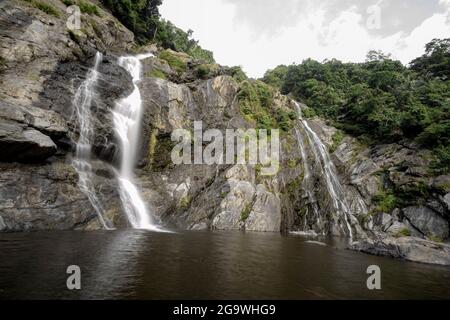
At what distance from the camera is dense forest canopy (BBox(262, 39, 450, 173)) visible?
27922 mm

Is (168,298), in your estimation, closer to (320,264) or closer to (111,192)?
(320,264)

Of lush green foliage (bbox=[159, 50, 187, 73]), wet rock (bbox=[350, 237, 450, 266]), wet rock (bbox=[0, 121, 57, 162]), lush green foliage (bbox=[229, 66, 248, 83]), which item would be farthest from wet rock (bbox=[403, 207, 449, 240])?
lush green foliage (bbox=[159, 50, 187, 73])

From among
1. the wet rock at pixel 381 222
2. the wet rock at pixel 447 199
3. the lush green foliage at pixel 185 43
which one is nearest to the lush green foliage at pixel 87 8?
the lush green foliage at pixel 185 43

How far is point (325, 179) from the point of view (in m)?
29.5

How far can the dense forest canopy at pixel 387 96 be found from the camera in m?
27.9

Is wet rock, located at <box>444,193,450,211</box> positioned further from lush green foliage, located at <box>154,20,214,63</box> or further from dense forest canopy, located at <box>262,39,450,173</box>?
lush green foliage, located at <box>154,20,214,63</box>

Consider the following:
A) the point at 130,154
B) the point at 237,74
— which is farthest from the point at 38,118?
the point at 237,74

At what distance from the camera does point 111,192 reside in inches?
837

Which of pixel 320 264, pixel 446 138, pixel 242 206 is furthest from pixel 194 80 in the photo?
pixel 320 264

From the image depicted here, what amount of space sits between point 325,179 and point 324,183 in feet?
2.26

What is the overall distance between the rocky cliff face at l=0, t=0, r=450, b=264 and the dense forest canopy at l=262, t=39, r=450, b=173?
215 centimetres

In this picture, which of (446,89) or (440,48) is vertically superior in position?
(440,48)

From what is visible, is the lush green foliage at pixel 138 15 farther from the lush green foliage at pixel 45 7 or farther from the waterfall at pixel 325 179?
the waterfall at pixel 325 179
